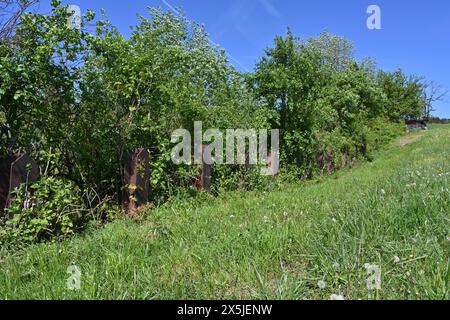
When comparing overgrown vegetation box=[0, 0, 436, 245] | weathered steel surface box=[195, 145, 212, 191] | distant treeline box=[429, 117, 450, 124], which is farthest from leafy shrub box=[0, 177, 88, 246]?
distant treeline box=[429, 117, 450, 124]

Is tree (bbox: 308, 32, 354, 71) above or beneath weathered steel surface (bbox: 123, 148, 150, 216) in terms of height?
above

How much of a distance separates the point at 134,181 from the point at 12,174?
202 cm

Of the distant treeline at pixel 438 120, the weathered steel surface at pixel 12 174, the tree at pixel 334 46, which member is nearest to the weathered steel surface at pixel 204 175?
the weathered steel surface at pixel 12 174

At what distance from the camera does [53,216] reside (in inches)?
193

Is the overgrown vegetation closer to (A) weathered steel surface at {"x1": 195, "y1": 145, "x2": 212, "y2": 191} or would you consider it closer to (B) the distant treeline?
(A) weathered steel surface at {"x1": 195, "y1": 145, "x2": 212, "y2": 191}

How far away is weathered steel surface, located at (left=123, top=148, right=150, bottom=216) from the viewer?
638 centimetres

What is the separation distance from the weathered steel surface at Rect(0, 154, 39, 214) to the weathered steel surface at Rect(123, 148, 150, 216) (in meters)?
1.76

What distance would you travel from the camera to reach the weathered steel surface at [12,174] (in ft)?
15.5

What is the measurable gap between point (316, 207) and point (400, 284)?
2856mm

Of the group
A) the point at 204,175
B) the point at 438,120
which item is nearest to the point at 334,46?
the point at 204,175

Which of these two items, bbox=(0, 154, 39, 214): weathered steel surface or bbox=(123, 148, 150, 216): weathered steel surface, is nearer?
bbox=(0, 154, 39, 214): weathered steel surface

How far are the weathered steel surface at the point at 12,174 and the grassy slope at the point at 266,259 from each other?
94 cm
